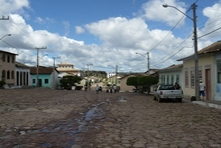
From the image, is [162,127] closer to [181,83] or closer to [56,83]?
[181,83]

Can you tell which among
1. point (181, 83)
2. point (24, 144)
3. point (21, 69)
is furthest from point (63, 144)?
point (21, 69)

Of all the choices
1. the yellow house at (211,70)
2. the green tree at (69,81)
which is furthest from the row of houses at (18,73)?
the yellow house at (211,70)

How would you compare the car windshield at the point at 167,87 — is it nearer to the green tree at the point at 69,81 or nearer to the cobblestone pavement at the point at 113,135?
the cobblestone pavement at the point at 113,135

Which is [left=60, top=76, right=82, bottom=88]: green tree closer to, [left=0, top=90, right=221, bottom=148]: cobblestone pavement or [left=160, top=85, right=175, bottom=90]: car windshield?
[left=160, top=85, right=175, bottom=90]: car windshield

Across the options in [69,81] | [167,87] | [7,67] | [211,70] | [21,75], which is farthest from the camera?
[69,81]

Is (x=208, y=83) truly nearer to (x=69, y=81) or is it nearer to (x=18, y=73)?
(x=18, y=73)

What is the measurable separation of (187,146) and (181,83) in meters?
27.7

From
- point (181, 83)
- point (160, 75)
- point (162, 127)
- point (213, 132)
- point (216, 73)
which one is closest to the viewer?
point (213, 132)

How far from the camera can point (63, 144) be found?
7195mm

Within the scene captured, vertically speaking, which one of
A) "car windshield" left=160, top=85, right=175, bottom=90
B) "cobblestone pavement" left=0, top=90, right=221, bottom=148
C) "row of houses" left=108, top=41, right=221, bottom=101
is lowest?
"cobblestone pavement" left=0, top=90, right=221, bottom=148

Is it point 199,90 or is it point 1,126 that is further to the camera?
point 199,90

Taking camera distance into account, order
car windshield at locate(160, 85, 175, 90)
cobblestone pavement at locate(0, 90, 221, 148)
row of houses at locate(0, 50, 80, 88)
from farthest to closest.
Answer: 1. row of houses at locate(0, 50, 80, 88)
2. car windshield at locate(160, 85, 175, 90)
3. cobblestone pavement at locate(0, 90, 221, 148)

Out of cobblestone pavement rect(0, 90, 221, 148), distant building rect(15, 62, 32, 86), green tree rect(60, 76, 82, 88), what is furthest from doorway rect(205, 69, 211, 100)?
green tree rect(60, 76, 82, 88)

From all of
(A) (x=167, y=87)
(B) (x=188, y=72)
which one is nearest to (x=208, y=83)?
(A) (x=167, y=87)
